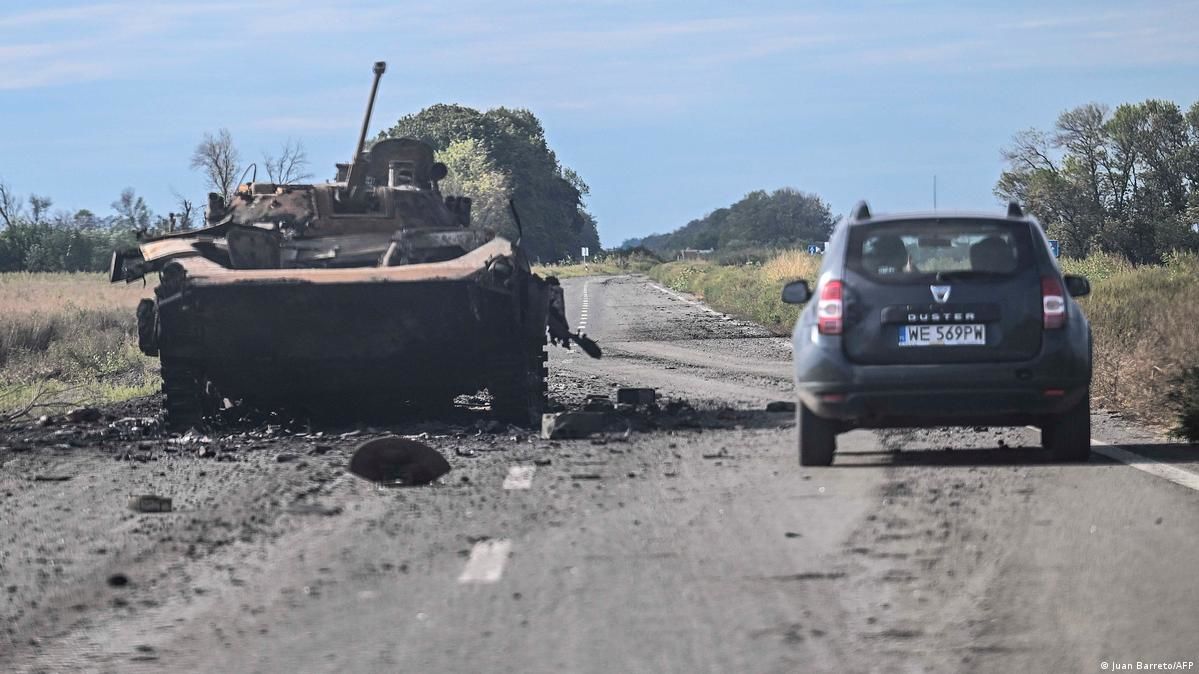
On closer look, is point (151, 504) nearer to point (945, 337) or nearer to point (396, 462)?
point (396, 462)

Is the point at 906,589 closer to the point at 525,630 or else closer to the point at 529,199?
the point at 525,630

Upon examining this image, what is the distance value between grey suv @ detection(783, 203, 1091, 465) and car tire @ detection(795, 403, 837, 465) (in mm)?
12

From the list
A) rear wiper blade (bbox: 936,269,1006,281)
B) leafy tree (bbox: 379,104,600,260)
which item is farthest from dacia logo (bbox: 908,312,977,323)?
leafy tree (bbox: 379,104,600,260)

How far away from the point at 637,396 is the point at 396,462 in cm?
544

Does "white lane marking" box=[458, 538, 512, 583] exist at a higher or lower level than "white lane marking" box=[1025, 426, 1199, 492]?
higher

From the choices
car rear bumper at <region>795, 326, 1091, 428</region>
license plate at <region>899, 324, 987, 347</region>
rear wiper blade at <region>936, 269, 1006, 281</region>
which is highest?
rear wiper blade at <region>936, 269, 1006, 281</region>

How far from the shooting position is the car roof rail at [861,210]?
36.2ft

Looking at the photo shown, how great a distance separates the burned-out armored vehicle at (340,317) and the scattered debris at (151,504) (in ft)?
13.2

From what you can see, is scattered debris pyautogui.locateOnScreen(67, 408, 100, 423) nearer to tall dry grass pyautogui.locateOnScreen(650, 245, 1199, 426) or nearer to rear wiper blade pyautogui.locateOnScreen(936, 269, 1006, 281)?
rear wiper blade pyautogui.locateOnScreen(936, 269, 1006, 281)

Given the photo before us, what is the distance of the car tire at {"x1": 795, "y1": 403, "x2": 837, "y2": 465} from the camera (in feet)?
35.7

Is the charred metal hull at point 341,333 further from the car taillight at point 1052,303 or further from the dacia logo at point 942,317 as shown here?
the car taillight at point 1052,303

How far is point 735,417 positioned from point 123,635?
29.0 feet

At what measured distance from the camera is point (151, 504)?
9.82 m

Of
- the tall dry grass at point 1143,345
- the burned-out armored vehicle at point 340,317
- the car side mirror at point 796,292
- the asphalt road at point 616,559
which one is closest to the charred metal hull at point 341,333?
the burned-out armored vehicle at point 340,317
